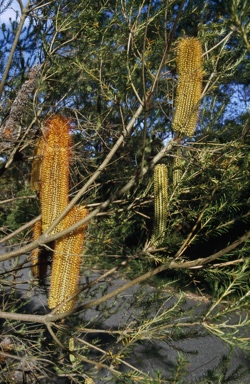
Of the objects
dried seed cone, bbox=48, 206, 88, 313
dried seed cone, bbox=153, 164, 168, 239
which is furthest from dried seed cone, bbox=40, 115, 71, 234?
dried seed cone, bbox=153, 164, 168, 239

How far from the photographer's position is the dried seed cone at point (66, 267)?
→ 6.57 feet

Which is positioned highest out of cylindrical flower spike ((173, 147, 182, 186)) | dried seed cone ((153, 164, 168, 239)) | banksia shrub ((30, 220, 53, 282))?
cylindrical flower spike ((173, 147, 182, 186))

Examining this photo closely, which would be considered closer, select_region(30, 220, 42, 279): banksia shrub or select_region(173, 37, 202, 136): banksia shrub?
select_region(173, 37, 202, 136): banksia shrub

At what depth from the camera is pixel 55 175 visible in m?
2.15

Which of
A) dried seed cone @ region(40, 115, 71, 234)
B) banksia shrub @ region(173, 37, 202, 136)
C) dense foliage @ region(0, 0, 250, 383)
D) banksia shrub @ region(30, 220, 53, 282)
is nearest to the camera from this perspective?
dense foliage @ region(0, 0, 250, 383)

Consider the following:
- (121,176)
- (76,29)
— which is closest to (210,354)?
(121,176)

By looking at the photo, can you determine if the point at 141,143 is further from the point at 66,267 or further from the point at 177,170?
the point at 66,267

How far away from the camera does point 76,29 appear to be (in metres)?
2.94

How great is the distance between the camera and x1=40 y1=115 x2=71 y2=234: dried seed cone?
2131mm

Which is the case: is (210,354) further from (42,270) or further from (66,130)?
(66,130)

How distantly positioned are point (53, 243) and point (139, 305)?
613 mm

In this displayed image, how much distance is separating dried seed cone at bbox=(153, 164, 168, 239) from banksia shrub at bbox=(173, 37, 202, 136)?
29cm

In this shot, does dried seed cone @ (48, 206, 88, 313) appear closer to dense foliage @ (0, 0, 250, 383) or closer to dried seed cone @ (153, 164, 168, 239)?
dense foliage @ (0, 0, 250, 383)

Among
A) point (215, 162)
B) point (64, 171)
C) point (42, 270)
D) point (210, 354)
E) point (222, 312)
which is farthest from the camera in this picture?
point (210, 354)
